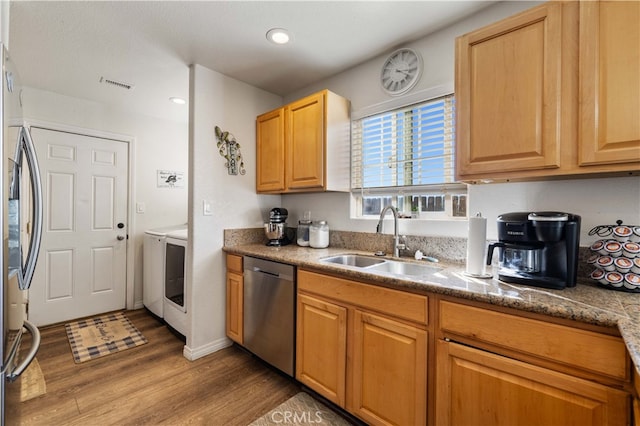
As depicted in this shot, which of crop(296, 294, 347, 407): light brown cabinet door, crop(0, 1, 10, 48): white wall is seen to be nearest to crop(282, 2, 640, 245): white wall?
crop(296, 294, 347, 407): light brown cabinet door

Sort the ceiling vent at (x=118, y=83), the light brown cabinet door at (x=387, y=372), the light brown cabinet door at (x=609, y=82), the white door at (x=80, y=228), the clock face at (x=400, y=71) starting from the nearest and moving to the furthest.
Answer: the light brown cabinet door at (x=609, y=82) < the light brown cabinet door at (x=387, y=372) < the clock face at (x=400, y=71) < the ceiling vent at (x=118, y=83) < the white door at (x=80, y=228)

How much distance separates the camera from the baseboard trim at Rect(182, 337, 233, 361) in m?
2.30

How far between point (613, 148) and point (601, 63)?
341 millimetres

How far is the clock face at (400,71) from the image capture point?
6.56 feet

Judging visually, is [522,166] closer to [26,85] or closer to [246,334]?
[246,334]

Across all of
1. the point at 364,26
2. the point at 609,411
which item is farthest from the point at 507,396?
the point at 364,26

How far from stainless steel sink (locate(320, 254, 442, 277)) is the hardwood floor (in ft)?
3.06

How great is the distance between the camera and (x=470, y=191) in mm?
1759

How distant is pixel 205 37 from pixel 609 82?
222 centimetres

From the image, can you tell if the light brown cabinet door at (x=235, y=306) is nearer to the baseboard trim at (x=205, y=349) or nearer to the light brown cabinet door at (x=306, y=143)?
the baseboard trim at (x=205, y=349)

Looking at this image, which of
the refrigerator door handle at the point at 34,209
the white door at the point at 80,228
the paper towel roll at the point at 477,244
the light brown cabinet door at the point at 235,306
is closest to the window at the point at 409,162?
the paper towel roll at the point at 477,244

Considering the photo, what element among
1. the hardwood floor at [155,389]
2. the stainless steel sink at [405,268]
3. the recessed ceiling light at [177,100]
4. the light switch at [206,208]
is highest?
the recessed ceiling light at [177,100]

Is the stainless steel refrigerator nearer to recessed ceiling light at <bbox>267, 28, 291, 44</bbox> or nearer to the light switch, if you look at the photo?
the light switch

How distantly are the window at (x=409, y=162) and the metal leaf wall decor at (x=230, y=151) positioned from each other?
1044 millimetres
